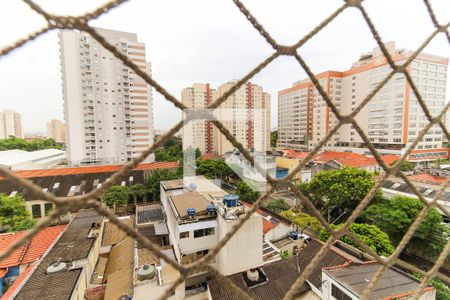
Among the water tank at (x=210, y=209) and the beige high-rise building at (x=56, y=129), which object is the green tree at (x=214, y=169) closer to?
the water tank at (x=210, y=209)

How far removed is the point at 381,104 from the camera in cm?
1110

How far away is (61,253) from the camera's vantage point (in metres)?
3.10

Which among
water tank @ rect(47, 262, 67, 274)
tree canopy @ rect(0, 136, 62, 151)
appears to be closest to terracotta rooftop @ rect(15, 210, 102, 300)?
water tank @ rect(47, 262, 67, 274)

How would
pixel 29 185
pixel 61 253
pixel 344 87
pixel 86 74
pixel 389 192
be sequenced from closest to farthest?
pixel 29 185, pixel 61 253, pixel 389 192, pixel 86 74, pixel 344 87

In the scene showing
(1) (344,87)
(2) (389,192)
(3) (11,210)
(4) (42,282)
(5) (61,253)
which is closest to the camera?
(4) (42,282)

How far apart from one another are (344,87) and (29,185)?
14.9m

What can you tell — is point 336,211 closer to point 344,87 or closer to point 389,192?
point 389,192

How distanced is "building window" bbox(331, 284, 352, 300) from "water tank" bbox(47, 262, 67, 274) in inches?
116

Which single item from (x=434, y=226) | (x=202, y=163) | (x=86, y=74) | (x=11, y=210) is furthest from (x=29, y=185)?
(x=86, y=74)

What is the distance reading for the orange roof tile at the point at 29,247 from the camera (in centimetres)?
321

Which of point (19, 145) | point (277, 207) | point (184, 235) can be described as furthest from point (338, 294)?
point (19, 145)

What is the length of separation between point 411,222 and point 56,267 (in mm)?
5423

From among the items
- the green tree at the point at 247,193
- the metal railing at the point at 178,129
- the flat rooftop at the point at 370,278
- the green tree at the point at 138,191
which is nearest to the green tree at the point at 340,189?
the green tree at the point at 247,193

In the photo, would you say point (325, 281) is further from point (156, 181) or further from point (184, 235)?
point (156, 181)
